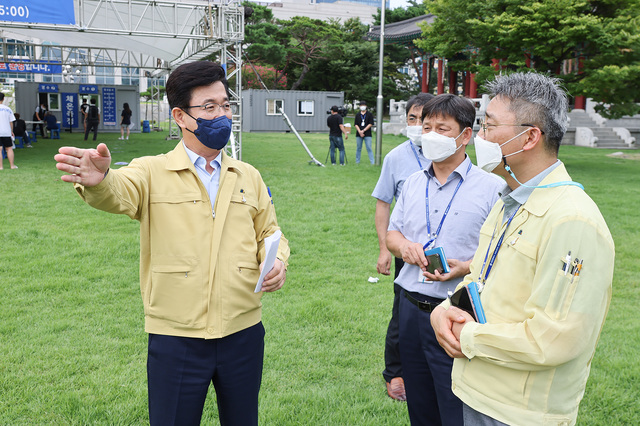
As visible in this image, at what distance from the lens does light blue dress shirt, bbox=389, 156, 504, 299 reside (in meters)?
2.89

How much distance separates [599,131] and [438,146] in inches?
1038

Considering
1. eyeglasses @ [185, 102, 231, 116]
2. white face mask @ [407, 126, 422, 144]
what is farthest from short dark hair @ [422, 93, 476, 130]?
eyeglasses @ [185, 102, 231, 116]

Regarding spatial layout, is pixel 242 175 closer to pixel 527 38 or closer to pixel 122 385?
pixel 122 385

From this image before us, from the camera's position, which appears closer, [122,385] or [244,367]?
[244,367]

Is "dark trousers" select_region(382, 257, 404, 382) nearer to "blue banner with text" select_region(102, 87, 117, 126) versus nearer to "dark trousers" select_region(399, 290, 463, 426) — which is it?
"dark trousers" select_region(399, 290, 463, 426)

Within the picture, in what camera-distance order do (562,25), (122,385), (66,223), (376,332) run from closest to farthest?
(122,385), (376,332), (66,223), (562,25)

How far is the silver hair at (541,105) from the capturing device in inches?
74.4

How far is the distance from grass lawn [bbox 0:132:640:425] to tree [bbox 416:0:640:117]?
24.5 feet

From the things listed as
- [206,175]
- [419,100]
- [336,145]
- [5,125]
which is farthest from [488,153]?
[336,145]

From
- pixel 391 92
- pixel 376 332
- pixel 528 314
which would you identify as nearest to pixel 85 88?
pixel 391 92

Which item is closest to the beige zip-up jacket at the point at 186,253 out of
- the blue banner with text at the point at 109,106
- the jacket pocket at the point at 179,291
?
the jacket pocket at the point at 179,291

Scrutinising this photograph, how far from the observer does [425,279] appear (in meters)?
2.87

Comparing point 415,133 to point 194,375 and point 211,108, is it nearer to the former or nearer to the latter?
point 211,108

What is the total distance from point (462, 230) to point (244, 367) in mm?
1320
